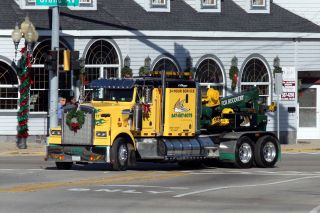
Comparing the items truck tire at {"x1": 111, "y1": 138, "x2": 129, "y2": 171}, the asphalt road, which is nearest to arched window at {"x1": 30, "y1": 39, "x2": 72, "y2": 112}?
the asphalt road

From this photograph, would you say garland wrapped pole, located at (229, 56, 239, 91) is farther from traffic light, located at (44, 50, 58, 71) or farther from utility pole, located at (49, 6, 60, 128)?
traffic light, located at (44, 50, 58, 71)

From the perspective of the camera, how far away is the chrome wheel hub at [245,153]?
31.4 m

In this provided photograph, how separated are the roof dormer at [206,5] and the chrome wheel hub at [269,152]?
15878 mm

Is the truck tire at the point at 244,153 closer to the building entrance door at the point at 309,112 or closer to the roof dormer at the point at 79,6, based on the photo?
the roof dormer at the point at 79,6

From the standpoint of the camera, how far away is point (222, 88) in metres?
46.2

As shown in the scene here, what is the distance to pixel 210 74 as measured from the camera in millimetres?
46125

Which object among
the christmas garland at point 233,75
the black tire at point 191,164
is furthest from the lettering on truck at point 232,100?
the christmas garland at point 233,75

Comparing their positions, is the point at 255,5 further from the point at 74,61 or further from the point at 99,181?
the point at 99,181

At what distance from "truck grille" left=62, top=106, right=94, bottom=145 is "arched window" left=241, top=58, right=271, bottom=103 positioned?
61.2ft

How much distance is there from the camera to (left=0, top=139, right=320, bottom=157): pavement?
37.9m

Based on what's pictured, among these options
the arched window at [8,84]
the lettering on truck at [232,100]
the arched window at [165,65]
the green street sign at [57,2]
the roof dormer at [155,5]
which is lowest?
the lettering on truck at [232,100]

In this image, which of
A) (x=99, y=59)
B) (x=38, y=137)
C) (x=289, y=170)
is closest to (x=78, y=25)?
(x=99, y=59)

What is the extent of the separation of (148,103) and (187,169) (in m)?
2.51

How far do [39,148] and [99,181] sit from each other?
15431 mm
